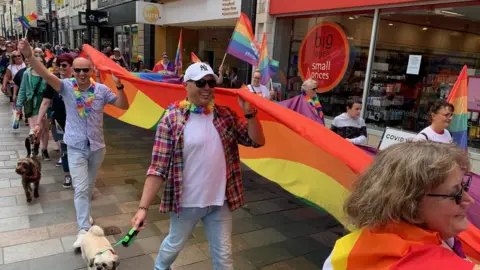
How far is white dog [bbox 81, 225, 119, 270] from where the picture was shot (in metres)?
2.76

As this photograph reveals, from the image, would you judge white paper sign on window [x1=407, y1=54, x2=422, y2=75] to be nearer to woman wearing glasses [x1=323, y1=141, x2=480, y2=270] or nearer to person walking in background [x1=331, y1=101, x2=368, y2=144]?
person walking in background [x1=331, y1=101, x2=368, y2=144]

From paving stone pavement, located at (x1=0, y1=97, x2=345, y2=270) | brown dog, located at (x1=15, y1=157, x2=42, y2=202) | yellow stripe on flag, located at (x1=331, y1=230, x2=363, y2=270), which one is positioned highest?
yellow stripe on flag, located at (x1=331, y1=230, x2=363, y2=270)

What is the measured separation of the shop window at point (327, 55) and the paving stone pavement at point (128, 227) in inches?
142

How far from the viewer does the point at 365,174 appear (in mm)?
1411

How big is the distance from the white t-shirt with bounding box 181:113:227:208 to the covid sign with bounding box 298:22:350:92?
625 centimetres

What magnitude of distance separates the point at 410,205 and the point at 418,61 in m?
7.11

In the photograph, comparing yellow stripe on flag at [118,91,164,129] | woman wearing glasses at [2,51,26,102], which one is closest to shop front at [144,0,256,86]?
yellow stripe on flag at [118,91,164,129]

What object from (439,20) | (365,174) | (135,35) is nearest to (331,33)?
(439,20)

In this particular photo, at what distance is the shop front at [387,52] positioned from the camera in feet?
22.7

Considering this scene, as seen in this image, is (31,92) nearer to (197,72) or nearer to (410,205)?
(197,72)

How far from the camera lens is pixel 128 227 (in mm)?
4383

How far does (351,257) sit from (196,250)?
284 centimetres

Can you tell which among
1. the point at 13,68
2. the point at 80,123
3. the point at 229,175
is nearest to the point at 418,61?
the point at 229,175

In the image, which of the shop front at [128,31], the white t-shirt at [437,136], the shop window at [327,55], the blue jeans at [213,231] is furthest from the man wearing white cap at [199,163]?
the shop front at [128,31]
